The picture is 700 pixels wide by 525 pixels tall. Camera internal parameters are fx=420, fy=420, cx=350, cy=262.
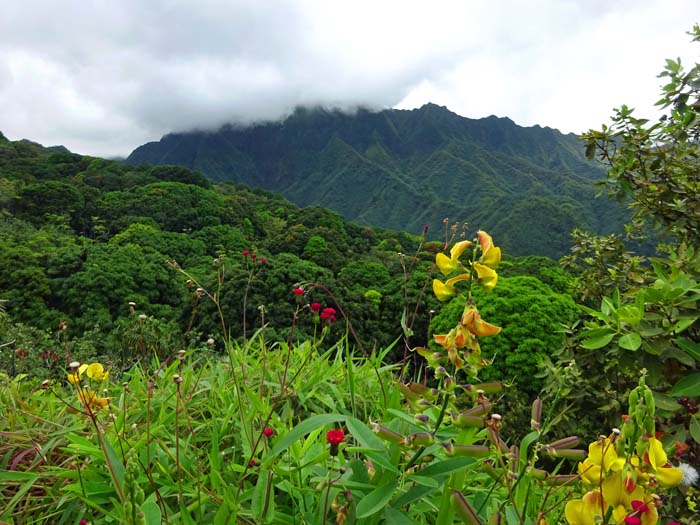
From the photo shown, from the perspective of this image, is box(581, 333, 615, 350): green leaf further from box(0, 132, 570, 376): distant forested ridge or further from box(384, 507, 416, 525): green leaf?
box(0, 132, 570, 376): distant forested ridge

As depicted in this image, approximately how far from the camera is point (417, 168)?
93.6m

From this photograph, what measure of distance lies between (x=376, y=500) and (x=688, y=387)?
0.99 metres

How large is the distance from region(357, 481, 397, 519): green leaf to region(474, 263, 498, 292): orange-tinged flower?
0.46 metres

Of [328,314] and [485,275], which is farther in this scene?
[328,314]

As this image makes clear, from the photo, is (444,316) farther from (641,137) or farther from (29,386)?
(29,386)

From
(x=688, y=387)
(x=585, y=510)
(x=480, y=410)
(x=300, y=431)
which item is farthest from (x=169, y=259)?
(x=585, y=510)

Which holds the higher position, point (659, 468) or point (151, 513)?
point (659, 468)

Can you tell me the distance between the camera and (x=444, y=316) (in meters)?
11.2

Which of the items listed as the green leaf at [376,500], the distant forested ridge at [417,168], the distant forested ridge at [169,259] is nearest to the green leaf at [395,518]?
the green leaf at [376,500]

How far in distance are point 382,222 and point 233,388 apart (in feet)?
236

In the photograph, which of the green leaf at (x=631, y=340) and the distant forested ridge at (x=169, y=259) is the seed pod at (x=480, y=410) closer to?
the green leaf at (x=631, y=340)

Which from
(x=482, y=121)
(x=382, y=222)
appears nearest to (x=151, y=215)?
(x=382, y=222)

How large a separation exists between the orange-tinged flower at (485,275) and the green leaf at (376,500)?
464 mm

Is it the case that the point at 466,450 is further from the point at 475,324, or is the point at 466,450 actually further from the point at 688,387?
the point at 688,387
